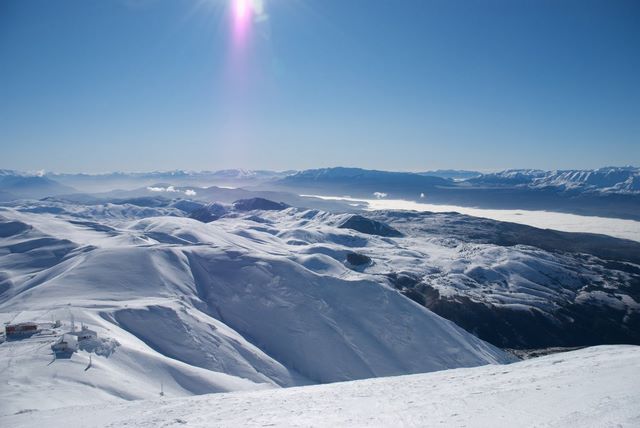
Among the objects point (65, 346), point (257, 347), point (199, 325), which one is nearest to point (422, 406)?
point (65, 346)

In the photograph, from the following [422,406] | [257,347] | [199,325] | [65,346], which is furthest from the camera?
[257,347]

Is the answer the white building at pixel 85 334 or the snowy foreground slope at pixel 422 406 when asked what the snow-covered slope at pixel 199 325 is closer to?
the white building at pixel 85 334

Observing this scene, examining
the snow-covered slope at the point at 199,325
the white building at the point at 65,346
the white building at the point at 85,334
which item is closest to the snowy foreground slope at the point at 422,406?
the snow-covered slope at the point at 199,325

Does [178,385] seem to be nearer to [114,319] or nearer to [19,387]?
[19,387]

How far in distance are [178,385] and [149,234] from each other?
354 ft

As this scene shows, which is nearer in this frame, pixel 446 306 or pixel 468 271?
pixel 446 306

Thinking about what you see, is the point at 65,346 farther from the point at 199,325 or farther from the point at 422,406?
the point at 422,406

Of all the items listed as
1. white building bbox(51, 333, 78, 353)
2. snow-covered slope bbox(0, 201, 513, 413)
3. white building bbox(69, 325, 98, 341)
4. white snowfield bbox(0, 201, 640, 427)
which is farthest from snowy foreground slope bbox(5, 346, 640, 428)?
white building bbox(69, 325, 98, 341)

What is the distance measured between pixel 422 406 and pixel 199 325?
141 feet

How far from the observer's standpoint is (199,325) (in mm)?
56125

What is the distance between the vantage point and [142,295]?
64.8 metres

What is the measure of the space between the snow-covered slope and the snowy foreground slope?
7.35m

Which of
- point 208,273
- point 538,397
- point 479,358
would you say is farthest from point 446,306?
point 538,397

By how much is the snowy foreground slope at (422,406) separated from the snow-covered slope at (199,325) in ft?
24.1
